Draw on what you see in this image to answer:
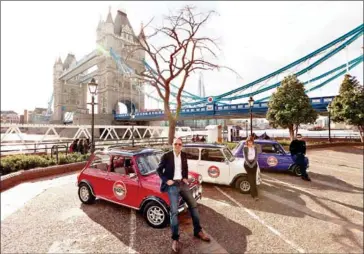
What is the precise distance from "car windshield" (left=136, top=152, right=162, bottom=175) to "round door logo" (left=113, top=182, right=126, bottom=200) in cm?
63

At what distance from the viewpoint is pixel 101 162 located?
19.6 feet

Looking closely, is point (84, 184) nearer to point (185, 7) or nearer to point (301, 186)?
point (301, 186)

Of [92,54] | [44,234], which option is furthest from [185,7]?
[92,54]

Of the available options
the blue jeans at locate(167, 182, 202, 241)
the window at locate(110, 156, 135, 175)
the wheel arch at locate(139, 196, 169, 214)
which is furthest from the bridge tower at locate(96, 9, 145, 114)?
the blue jeans at locate(167, 182, 202, 241)

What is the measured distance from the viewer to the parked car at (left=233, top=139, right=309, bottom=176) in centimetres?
974

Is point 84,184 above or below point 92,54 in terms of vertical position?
below

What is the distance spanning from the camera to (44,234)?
460cm

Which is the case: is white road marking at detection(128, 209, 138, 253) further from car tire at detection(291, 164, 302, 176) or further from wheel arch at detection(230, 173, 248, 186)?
car tire at detection(291, 164, 302, 176)

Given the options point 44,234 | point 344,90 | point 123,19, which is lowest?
point 44,234

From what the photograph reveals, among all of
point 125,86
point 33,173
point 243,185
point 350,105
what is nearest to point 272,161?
point 243,185

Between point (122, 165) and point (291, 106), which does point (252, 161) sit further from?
point (291, 106)

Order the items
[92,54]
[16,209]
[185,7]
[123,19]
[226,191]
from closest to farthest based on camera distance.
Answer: [16,209] → [226,191] → [185,7] → [123,19] → [92,54]

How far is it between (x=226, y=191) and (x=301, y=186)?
311 centimetres

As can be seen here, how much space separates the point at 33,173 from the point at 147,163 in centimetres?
667
